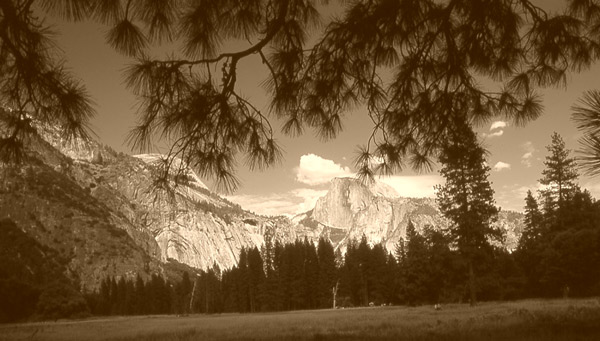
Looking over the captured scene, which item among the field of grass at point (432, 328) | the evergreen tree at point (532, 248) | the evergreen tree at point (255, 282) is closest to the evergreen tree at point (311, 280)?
the evergreen tree at point (255, 282)

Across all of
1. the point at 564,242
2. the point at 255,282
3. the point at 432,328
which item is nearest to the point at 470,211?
the point at 564,242

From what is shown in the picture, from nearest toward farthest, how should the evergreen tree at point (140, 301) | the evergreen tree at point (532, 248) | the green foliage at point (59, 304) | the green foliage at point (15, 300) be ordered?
1. the evergreen tree at point (532, 248)
2. the green foliage at point (15, 300)
3. the green foliage at point (59, 304)
4. the evergreen tree at point (140, 301)

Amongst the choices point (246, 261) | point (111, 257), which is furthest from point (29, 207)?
point (246, 261)

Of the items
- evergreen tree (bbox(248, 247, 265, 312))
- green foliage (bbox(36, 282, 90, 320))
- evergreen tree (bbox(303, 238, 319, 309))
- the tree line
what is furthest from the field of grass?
evergreen tree (bbox(248, 247, 265, 312))

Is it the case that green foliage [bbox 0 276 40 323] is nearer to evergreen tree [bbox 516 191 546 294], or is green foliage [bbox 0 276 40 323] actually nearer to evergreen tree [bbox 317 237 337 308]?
evergreen tree [bbox 317 237 337 308]

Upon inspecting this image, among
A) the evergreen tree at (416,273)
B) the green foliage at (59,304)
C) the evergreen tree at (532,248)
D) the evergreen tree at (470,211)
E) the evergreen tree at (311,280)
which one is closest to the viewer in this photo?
the evergreen tree at (470,211)

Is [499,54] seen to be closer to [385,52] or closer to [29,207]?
[385,52]

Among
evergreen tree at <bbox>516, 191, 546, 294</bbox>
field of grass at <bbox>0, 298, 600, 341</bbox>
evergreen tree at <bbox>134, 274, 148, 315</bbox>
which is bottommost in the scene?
evergreen tree at <bbox>134, 274, 148, 315</bbox>

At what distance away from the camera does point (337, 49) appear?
215 inches

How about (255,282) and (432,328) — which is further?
(255,282)

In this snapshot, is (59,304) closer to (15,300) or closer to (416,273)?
(15,300)

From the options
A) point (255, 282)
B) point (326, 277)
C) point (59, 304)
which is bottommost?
point (59, 304)

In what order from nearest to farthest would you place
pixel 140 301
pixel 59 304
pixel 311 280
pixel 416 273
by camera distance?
pixel 416 273
pixel 59 304
pixel 311 280
pixel 140 301

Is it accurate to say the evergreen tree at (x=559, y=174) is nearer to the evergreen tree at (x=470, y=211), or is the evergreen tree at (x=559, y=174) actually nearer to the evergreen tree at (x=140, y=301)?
the evergreen tree at (x=470, y=211)
